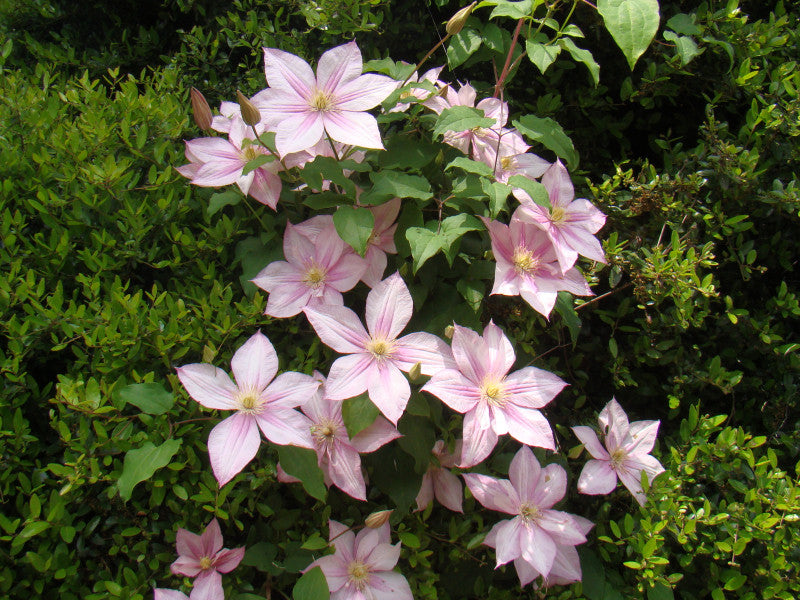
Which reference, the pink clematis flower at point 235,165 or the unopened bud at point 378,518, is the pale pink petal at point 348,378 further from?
the pink clematis flower at point 235,165

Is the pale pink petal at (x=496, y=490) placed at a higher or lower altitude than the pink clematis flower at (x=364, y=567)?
higher

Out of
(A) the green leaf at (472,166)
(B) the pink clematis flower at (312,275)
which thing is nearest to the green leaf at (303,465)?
(B) the pink clematis flower at (312,275)

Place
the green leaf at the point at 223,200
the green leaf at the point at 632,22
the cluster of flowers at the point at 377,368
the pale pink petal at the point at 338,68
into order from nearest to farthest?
1. the green leaf at the point at 632,22
2. the cluster of flowers at the point at 377,368
3. the pale pink petal at the point at 338,68
4. the green leaf at the point at 223,200

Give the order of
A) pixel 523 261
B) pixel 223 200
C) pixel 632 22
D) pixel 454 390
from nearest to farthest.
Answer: pixel 632 22 < pixel 454 390 < pixel 523 261 < pixel 223 200

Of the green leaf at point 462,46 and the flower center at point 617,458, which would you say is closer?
the flower center at point 617,458

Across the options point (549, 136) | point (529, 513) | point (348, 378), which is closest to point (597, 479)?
point (529, 513)

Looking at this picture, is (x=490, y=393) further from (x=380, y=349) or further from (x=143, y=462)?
(x=143, y=462)

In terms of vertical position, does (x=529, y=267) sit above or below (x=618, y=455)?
above
